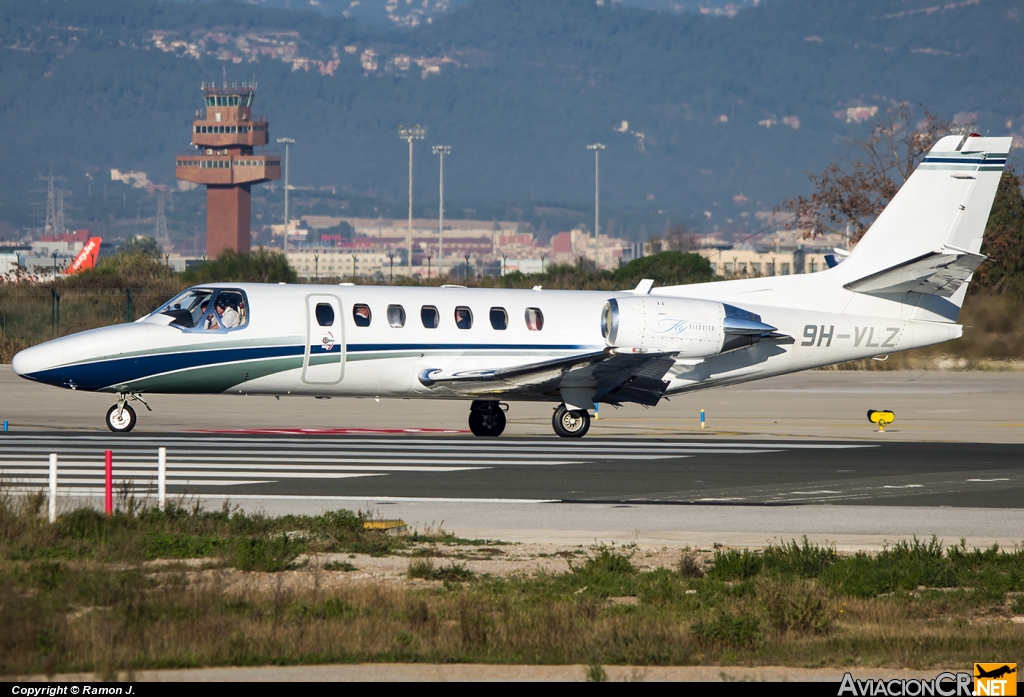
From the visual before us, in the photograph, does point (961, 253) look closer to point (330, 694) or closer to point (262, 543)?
point (262, 543)

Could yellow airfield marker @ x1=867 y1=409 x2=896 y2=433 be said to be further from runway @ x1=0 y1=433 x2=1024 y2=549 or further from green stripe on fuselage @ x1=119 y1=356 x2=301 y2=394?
green stripe on fuselage @ x1=119 y1=356 x2=301 y2=394

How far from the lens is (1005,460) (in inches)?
845

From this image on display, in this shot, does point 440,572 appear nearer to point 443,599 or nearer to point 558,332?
point 443,599

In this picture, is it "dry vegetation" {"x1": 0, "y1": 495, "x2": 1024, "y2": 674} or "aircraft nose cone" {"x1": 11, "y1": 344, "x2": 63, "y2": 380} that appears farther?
"aircraft nose cone" {"x1": 11, "y1": 344, "x2": 63, "y2": 380}

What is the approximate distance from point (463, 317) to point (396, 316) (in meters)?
1.29

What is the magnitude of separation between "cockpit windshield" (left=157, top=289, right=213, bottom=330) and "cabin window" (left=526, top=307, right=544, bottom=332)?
19.7 feet

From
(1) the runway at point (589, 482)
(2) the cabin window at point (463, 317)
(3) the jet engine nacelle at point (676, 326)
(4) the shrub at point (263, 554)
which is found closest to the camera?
(4) the shrub at point (263, 554)

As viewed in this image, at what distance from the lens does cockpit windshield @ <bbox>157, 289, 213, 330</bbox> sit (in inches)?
929

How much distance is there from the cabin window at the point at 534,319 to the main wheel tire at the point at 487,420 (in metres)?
1.70

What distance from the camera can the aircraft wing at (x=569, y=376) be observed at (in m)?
23.6

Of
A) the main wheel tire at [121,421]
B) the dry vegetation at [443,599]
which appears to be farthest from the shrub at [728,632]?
the main wheel tire at [121,421]

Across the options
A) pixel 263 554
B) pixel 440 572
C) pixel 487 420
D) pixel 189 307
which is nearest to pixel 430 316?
pixel 487 420

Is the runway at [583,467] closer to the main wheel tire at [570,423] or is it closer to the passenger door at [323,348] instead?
the main wheel tire at [570,423]

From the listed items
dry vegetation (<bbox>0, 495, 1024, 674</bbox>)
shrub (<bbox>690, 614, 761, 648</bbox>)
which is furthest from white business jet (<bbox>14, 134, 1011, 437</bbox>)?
shrub (<bbox>690, 614, 761, 648</bbox>)
